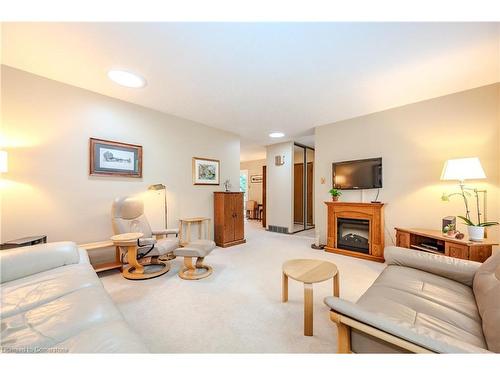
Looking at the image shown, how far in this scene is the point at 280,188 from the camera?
5.14 m

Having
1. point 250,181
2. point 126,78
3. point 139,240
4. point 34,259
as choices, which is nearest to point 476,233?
point 139,240

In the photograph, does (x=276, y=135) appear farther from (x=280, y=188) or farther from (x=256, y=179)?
(x=256, y=179)

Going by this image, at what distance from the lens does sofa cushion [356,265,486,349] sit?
946 mm

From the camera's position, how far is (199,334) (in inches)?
55.5

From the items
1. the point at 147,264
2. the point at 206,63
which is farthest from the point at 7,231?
the point at 206,63

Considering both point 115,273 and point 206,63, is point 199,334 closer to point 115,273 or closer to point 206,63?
point 115,273

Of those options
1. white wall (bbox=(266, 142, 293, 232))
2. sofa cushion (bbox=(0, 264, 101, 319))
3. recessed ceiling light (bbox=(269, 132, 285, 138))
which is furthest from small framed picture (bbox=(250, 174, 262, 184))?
sofa cushion (bbox=(0, 264, 101, 319))

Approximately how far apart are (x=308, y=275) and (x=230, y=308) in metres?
0.78

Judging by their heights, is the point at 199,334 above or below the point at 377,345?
below

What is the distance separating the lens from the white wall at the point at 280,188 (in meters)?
4.95

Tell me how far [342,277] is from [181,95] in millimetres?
3190

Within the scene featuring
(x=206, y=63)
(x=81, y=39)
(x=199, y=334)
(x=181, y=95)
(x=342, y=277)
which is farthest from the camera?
(x=181, y=95)
